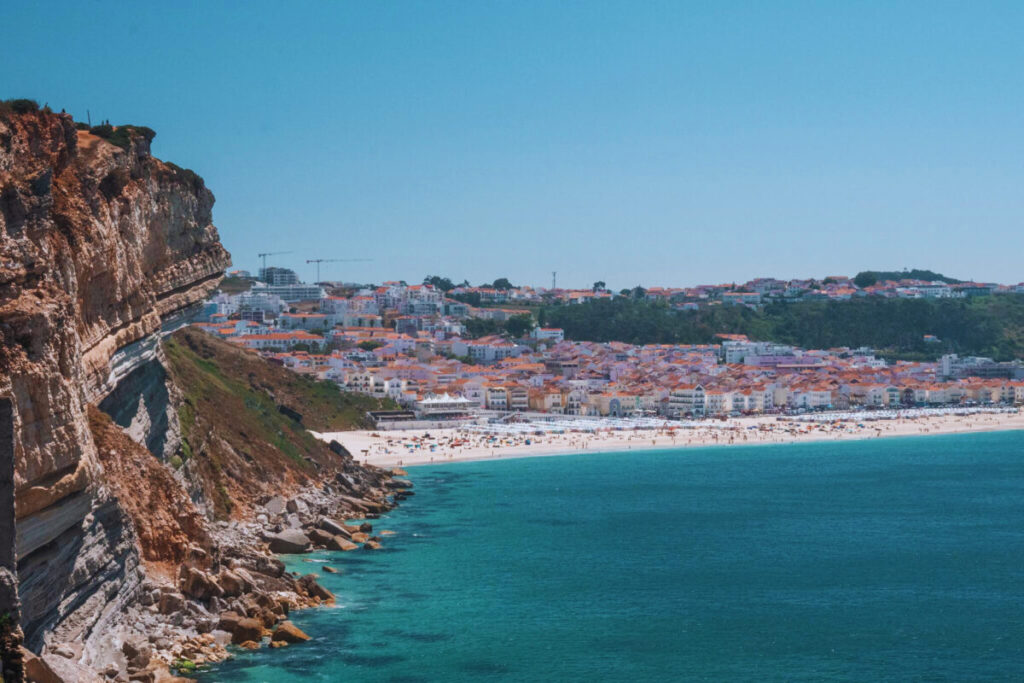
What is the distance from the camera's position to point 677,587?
97.7 feet

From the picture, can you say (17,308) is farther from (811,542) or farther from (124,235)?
(811,542)

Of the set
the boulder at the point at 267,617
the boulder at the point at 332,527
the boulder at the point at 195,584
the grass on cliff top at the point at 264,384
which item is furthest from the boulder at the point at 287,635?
the grass on cliff top at the point at 264,384

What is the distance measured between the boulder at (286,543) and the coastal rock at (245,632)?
948 cm

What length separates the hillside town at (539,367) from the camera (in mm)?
97000

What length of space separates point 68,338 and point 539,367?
9830 centimetres

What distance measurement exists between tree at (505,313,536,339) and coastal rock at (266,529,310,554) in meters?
111

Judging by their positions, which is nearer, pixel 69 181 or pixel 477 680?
pixel 477 680

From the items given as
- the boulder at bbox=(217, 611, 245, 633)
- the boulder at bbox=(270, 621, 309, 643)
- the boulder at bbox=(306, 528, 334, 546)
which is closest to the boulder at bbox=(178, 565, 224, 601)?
the boulder at bbox=(217, 611, 245, 633)

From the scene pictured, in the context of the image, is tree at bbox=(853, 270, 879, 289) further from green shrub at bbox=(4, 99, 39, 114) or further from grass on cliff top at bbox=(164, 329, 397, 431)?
green shrub at bbox=(4, 99, 39, 114)

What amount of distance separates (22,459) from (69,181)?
9.95m

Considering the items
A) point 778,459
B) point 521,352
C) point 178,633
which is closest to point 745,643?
point 178,633

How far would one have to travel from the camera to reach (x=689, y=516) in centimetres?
4281

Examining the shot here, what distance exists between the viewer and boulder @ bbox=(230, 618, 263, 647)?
22359 mm

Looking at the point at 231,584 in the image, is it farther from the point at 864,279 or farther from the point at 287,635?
the point at 864,279
